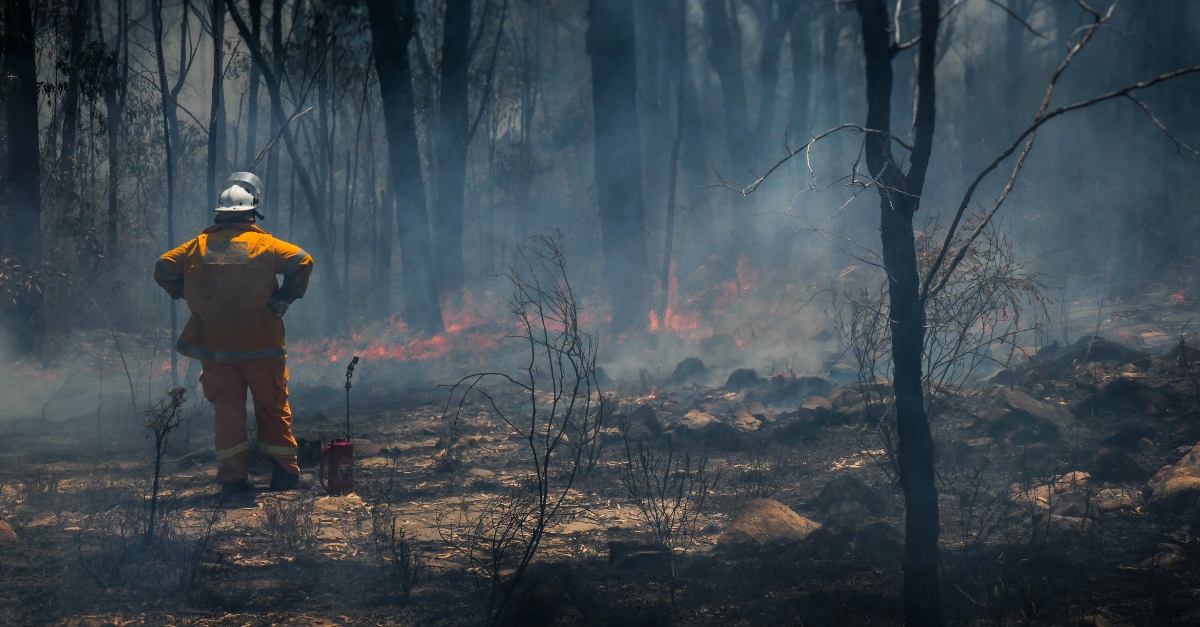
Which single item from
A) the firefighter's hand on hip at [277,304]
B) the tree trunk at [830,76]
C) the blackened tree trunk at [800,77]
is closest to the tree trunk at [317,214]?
the firefighter's hand on hip at [277,304]

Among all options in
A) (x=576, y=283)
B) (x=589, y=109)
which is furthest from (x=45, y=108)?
(x=589, y=109)

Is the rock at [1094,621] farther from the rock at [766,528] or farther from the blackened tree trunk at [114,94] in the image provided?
the blackened tree trunk at [114,94]

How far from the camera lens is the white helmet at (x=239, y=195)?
5.69m

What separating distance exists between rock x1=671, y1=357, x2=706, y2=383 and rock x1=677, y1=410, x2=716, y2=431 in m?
2.55

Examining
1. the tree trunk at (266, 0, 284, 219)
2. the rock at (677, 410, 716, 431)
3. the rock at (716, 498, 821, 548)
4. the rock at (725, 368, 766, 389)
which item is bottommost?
the rock at (716, 498, 821, 548)

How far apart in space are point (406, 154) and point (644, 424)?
8330 mm

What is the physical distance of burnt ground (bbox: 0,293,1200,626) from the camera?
3.97 metres

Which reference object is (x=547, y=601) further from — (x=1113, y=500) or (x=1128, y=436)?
(x=1128, y=436)

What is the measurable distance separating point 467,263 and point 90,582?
24.3 m

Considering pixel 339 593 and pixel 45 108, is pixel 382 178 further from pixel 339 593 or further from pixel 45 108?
pixel 339 593

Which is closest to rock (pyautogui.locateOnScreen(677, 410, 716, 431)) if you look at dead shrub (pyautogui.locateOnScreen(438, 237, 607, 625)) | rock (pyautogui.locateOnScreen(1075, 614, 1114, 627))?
dead shrub (pyautogui.locateOnScreen(438, 237, 607, 625))

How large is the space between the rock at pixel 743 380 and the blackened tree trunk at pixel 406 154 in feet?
19.3

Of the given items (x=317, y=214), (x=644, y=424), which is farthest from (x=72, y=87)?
(x=644, y=424)

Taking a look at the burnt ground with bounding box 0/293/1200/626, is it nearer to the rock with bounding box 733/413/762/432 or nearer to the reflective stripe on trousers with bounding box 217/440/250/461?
the rock with bounding box 733/413/762/432
